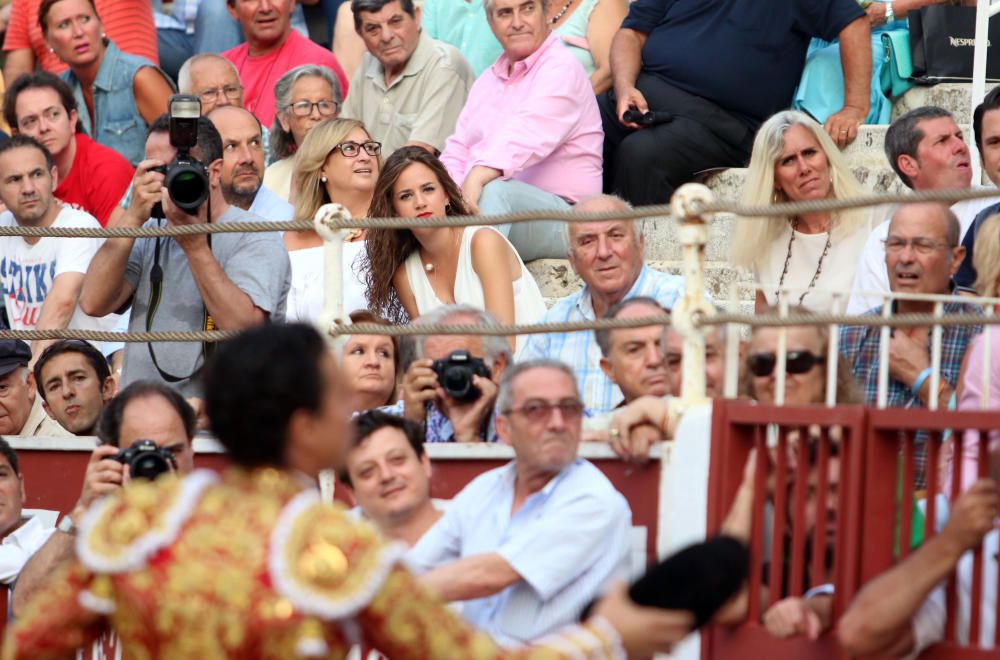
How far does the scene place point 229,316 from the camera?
19.9 feet

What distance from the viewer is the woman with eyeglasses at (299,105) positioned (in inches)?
329

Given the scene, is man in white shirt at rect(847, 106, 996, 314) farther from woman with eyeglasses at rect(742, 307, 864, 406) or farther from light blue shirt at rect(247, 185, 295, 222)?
light blue shirt at rect(247, 185, 295, 222)

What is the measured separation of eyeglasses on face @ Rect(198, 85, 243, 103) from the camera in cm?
865

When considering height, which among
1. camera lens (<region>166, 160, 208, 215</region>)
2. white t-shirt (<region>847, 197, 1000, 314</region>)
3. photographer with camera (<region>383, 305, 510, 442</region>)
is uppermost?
camera lens (<region>166, 160, 208, 215</region>)

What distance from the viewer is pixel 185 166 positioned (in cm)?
585

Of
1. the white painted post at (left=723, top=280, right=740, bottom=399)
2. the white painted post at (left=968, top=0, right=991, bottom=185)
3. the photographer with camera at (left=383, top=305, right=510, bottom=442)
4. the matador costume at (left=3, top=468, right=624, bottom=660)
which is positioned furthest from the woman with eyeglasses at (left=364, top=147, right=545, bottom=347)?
the matador costume at (left=3, top=468, right=624, bottom=660)

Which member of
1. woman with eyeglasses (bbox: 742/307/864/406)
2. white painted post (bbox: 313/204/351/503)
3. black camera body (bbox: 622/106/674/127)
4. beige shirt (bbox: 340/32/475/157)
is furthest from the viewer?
beige shirt (bbox: 340/32/475/157)

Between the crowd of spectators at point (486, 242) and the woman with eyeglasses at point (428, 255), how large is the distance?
12 mm

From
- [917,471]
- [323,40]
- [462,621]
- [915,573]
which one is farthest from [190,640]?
[323,40]

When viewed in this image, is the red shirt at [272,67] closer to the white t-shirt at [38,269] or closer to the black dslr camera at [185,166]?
the white t-shirt at [38,269]

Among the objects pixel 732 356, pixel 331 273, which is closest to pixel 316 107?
pixel 331 273

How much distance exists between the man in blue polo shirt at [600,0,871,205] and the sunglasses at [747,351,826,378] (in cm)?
338

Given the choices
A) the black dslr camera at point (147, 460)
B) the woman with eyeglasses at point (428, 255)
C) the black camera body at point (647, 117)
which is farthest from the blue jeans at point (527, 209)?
the black dslr camera at point (147, 460)

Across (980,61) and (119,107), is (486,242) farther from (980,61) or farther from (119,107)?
(119,107)
